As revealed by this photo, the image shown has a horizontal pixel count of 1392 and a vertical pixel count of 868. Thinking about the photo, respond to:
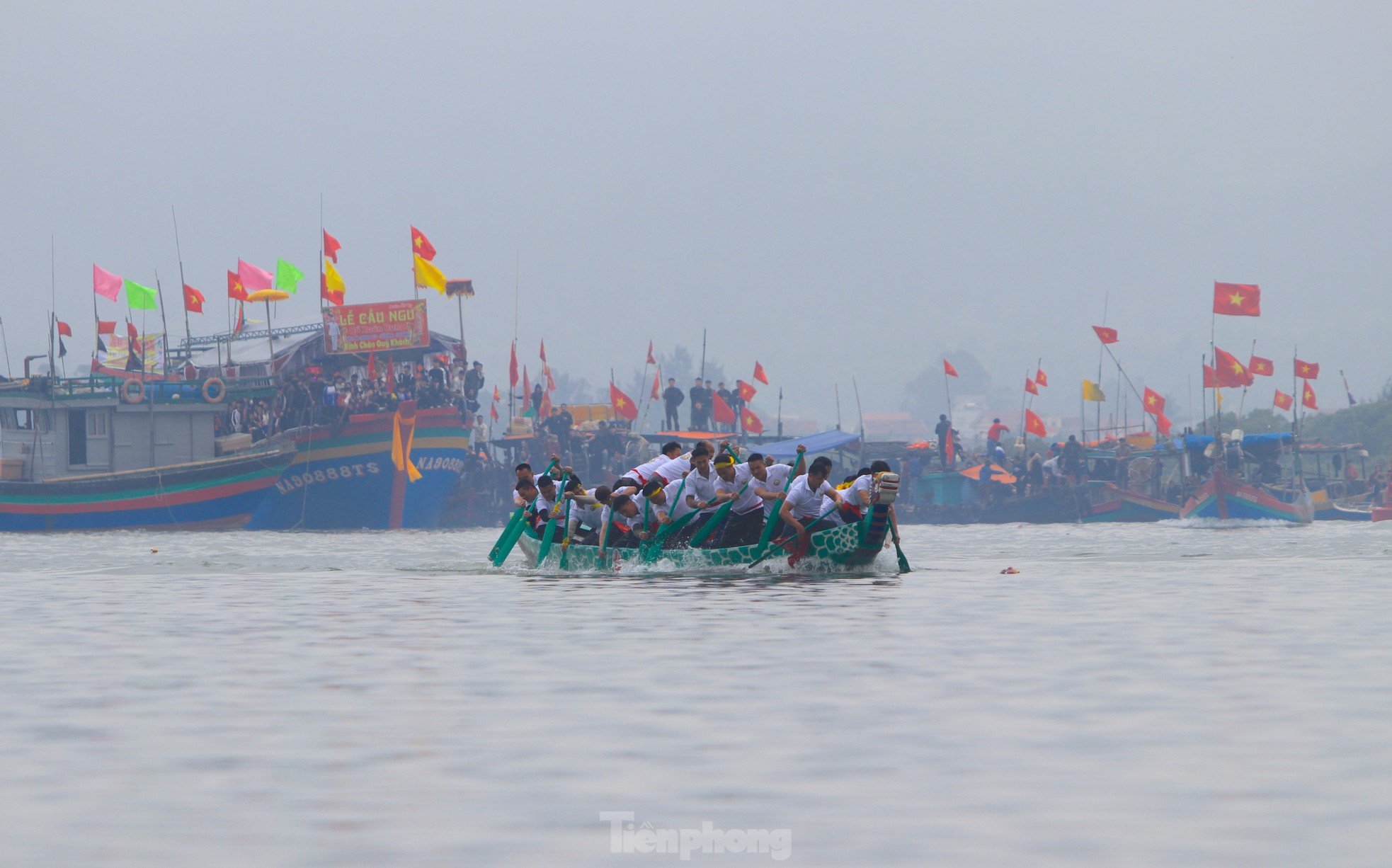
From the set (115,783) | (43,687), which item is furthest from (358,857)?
(43,687)

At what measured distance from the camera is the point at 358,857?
597cm

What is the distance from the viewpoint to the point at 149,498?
5050cm

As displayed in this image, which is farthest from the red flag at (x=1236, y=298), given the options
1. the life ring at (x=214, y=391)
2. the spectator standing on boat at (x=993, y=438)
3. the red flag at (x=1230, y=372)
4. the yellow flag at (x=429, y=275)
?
the life ring at (x=214, y=391)

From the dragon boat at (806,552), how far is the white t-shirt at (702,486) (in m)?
0.72

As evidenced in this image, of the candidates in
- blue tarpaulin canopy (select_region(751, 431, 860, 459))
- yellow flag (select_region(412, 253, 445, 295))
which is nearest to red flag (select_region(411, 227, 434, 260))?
yellow flag (select_region(412, 253, 445, 295))

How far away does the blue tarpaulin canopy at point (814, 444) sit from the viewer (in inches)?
2395

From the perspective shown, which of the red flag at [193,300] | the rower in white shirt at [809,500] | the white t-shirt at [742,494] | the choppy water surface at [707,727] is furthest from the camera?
the red flag at [193,300]

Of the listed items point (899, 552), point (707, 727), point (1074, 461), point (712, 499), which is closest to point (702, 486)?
point (712, 499)

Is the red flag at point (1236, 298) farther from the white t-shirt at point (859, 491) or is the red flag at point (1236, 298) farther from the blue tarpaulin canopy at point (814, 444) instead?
the white t-shirt at point (859, 491)

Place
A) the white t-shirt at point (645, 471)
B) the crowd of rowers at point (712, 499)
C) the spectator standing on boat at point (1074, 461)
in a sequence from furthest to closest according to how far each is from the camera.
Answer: the spectator standing on boat at point (1074, 461) < the white t-shirt at point (645, 471) < the crowd of rowers at point (712, 499)

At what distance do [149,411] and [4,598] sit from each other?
32973 millimetres

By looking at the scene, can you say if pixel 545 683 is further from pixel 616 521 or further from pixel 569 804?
pixel 616 521

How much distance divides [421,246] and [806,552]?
3113 cm

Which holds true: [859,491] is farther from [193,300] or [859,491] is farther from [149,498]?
[193,300]
